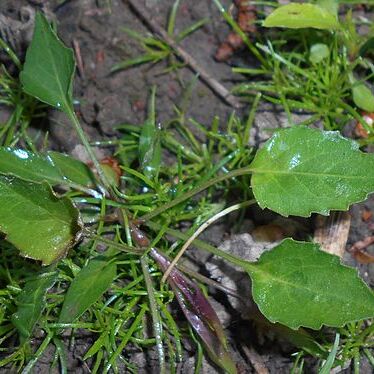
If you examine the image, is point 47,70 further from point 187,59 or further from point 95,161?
point 187,59

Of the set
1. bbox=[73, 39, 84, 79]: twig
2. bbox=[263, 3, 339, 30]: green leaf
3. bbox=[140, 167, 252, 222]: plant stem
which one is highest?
bbox=[263, 3, 339, 30]: green leaf

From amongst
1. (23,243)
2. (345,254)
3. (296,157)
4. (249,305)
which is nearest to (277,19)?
(296,157)

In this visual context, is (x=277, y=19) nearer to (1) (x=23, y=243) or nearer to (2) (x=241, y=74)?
(2) (x=241, y=74)

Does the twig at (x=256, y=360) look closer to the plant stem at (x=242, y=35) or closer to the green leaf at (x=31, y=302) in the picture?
the green leaf at (x=31, y=302)

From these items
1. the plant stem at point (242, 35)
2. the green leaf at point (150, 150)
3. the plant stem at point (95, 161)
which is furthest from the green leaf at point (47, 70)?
the plant stem at point (242, 35)

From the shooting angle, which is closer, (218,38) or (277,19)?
(277,19)

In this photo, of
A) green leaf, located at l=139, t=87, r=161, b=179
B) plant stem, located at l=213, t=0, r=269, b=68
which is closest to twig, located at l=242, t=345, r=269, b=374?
green leaf, located at l=139, t=87, r=161, b=179

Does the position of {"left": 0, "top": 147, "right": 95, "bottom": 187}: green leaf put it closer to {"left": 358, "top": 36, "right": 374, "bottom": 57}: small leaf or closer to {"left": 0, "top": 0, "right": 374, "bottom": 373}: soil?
{"left": 0, "top": 0, "right": 374, "bottom": 373}: soil

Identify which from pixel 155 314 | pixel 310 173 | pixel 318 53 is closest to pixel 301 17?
pixel 318 53
